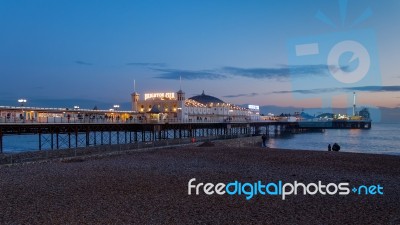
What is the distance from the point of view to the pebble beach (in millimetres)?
11781

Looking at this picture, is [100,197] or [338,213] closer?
[338,213]

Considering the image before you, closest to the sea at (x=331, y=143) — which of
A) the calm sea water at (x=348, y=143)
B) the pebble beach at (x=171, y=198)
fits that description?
the calm sea water at (x=348, y=143)

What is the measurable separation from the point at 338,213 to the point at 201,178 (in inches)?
315

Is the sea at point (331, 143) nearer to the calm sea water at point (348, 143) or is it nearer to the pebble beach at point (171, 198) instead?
the calm sea water at point (348, 143)

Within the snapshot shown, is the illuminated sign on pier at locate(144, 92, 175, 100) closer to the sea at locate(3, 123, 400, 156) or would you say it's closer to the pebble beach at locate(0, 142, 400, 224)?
the sea at locate(3, 123, 400, 156)

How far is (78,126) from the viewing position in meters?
43.5

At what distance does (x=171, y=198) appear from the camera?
14.5 meters

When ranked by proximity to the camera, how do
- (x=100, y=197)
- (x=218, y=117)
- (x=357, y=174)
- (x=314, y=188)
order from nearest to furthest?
(x=100, y=197) < (x=314, y=188) < (x=357, y=174) < (x=218, y=117)

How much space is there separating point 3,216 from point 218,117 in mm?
86259

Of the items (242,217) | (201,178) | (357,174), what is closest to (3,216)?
(242,217)

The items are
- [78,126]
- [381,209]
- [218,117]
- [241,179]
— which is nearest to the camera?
[381,209]

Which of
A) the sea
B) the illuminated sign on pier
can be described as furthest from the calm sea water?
the illuminated sign on pier

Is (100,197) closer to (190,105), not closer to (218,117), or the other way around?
(190,105)

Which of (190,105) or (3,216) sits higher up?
(190,105)
